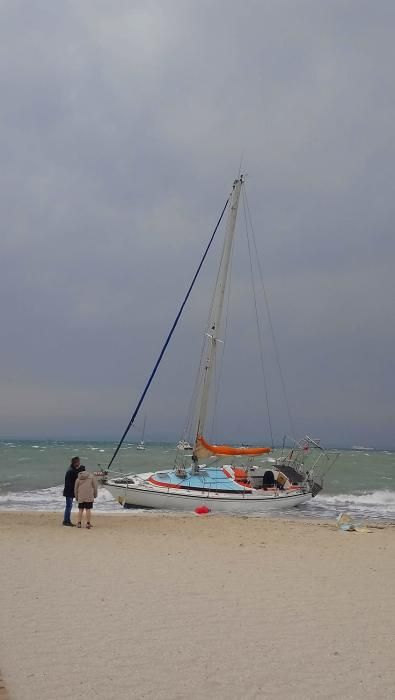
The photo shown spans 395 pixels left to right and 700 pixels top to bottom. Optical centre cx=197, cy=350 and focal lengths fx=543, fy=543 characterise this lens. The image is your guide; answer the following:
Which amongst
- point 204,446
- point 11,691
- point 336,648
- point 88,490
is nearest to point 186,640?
point 336,648

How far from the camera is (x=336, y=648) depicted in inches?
249

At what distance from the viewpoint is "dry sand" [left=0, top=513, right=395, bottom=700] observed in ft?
17.2

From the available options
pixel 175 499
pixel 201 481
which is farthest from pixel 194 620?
pixel 201 481

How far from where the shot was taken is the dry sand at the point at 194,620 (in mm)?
5234

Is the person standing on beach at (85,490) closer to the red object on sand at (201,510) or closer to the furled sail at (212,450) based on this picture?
the red object on sand at (201,510)

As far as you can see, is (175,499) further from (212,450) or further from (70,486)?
(70,486)

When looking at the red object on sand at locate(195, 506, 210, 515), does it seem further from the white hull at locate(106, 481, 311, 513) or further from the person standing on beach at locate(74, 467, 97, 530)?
the person standing on beach at locate(74, 467, 97, 530)

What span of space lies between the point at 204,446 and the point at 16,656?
18678mm

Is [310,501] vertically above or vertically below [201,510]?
above

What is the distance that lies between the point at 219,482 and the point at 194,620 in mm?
16810

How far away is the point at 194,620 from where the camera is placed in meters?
7.14

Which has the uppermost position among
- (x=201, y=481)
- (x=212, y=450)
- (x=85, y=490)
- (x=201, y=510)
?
(x=212, y=450)

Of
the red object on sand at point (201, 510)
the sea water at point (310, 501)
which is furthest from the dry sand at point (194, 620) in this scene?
the sea water at point (310, 501)

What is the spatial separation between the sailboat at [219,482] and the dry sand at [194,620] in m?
8.56
